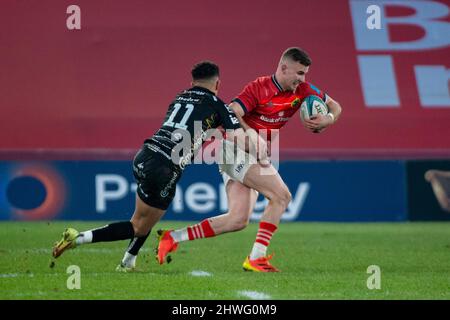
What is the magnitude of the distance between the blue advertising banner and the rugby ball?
5731 millimetres

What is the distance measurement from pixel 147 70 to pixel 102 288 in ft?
34.7

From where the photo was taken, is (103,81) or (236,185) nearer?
(236,185)

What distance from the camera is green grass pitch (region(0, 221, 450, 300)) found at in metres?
7.31

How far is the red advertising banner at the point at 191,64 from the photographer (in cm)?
1725

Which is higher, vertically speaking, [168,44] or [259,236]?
[168,44]

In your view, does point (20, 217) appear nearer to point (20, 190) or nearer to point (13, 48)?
point (20, 190)

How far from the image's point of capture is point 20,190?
15.2 m

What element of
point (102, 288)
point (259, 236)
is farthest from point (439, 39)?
point (102, 288)

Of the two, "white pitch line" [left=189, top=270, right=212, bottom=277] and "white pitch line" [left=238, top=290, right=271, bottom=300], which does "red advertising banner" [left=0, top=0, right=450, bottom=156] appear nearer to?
"white pitch line" [left=189, top=270, right=212, bottom=277]

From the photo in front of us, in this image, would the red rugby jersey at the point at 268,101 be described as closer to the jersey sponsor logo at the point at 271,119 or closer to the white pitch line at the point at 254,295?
the jersey sponsor logo at the point at 271,119

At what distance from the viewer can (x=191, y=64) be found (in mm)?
17688

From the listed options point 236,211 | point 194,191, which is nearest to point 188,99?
point 236,211

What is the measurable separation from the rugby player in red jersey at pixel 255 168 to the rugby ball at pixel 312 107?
2.3 inches

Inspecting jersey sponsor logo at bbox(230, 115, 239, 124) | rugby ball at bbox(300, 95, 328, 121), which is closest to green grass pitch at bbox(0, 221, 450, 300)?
jersey sponsor logo at bbox(230, 115, 239, 124)
